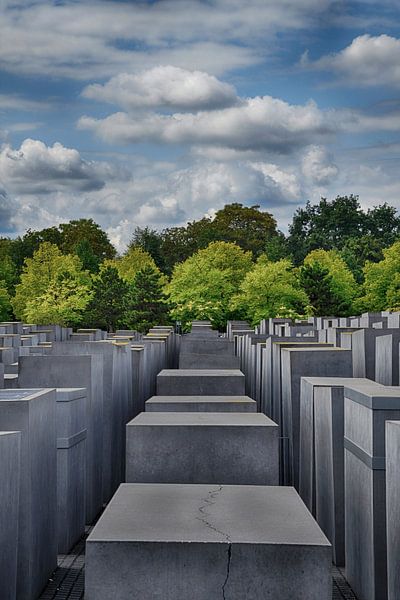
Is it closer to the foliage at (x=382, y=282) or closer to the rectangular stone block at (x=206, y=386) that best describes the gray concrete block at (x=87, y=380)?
the rectangular stone block at (x=206, y=386)

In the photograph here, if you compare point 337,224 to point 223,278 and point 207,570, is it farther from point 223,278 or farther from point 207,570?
point 207,570

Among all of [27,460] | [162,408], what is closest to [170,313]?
[162,408]

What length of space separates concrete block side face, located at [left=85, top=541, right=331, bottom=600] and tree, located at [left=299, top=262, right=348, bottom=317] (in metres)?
61.5

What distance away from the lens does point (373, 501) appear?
8.63 m

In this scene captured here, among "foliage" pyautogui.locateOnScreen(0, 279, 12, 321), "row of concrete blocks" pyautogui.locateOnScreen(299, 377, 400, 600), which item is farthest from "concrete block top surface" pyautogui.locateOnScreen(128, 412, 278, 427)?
"foliage" pyautogui.locateOnScreen(0, 279, 12, 321)

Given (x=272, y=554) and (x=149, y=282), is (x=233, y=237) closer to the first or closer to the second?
(x=149, y=282)

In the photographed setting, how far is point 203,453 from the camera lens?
1027 centimetres

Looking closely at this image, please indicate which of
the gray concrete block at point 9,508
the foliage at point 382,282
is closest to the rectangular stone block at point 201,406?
the gray concrete block at point 9,508

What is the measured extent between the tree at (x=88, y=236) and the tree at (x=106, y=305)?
1775 inches

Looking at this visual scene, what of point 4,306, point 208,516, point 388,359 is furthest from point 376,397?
point 4,306

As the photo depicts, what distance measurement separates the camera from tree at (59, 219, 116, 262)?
120 meters

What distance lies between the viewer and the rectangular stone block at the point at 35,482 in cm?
880

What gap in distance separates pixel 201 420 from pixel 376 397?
3.25 meters

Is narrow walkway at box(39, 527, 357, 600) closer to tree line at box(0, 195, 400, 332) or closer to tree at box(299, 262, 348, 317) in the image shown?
tree line at box(0, 195, 400, 332)
